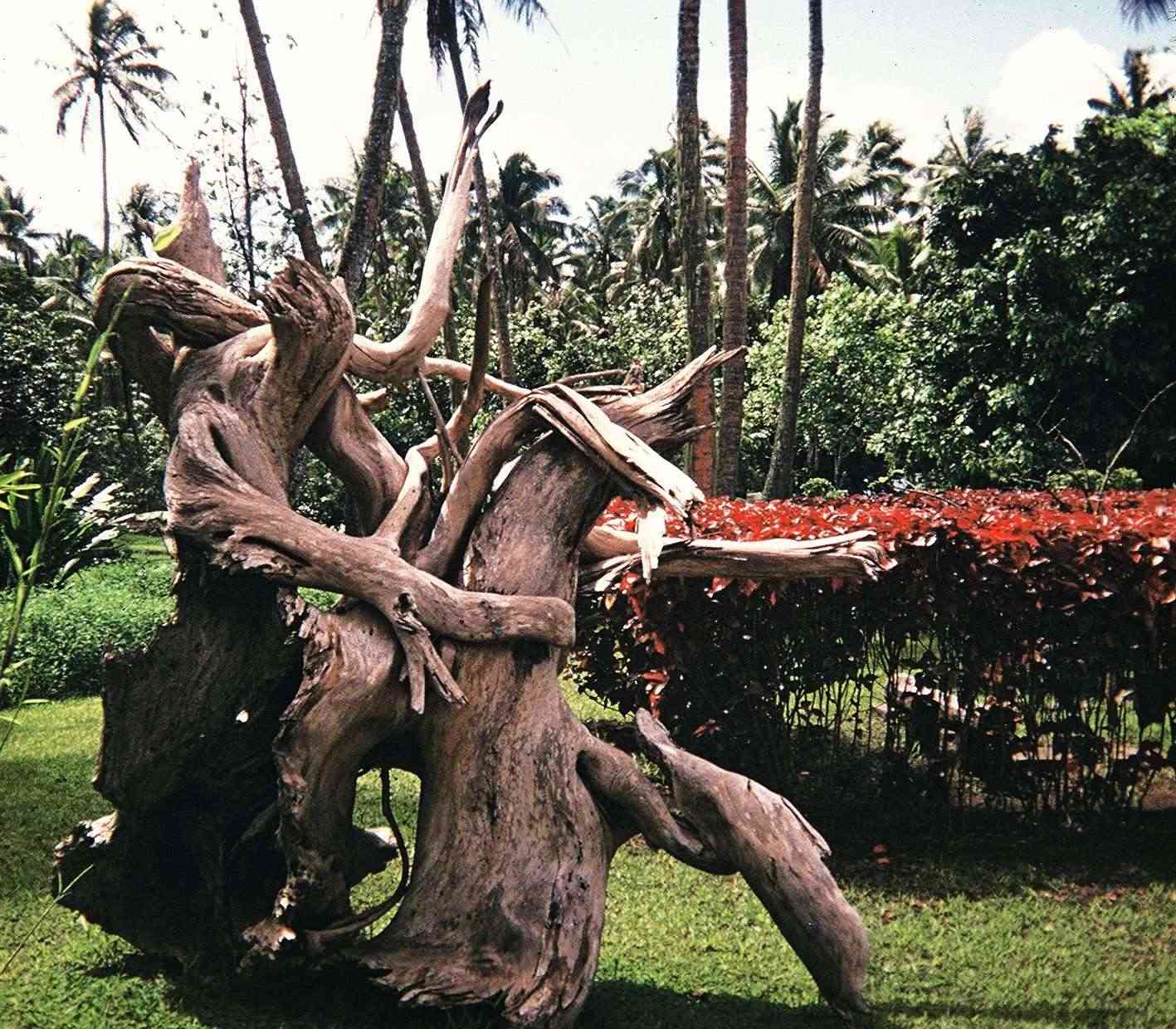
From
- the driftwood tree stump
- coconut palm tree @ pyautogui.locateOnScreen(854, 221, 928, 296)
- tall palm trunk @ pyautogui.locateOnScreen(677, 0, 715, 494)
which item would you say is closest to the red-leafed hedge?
the driftwood tree stump

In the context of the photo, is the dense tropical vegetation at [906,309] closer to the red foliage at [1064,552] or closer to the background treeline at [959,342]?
the background treeline at [959,342]

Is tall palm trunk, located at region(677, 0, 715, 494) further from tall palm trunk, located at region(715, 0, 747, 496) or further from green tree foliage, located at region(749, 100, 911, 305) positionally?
green tree foliage, located at region(749, 100, 911, 305)

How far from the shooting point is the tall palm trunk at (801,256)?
16984 mm

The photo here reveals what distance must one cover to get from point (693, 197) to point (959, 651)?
806 cm

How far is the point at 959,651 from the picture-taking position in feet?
20.9

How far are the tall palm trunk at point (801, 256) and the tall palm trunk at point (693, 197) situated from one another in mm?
3613

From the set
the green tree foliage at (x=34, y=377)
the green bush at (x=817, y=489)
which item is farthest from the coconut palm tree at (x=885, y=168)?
the green tree foliage at (x=34, y=377)

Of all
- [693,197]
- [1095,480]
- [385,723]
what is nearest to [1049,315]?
[1095,480]

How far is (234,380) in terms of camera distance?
13.8 feet

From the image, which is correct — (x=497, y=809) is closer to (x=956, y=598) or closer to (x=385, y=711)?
(x=385, y=711)

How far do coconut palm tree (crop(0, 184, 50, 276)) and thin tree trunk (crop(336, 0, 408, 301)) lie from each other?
37.8 meters

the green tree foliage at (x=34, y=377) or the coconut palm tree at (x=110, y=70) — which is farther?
Answer: the coconut palm tree at (x=110, y=70)

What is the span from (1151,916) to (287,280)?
4783 mm

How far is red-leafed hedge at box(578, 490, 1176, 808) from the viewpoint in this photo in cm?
615
